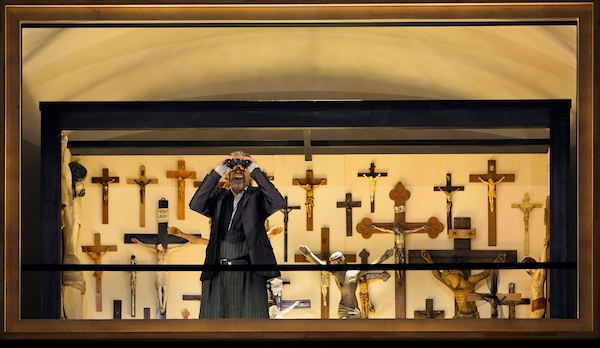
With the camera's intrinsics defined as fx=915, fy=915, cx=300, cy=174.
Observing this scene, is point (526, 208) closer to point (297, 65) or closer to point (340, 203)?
point (340, 203)

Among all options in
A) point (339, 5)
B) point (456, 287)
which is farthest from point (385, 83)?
point (339, 5)

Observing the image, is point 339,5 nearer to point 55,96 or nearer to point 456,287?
point 55,96

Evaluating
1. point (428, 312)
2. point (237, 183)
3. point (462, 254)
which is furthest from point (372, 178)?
point (237, 183)

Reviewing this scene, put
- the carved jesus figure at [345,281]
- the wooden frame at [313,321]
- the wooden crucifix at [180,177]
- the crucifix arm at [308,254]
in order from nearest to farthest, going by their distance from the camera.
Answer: the wooden frame at [313,321] → the carved jesus figure at [345,281] → the crucifix arm at [308,254] → the wooden crucifix at [180,177]

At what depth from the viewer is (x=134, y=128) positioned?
5.65 meters

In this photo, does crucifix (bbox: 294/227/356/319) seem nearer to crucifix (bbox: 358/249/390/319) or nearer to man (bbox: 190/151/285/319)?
crucifix (bbox: 358/249/390/319)

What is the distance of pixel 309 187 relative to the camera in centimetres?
645

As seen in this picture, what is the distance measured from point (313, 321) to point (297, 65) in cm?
201

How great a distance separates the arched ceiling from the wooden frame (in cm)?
91

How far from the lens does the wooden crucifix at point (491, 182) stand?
21.1 feet

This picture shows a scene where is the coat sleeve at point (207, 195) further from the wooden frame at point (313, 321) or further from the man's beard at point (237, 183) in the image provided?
the wooden frame at point (313, 321)

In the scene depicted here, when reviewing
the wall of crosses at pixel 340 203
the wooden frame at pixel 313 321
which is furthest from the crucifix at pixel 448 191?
the wooden frame at pixel 313 321

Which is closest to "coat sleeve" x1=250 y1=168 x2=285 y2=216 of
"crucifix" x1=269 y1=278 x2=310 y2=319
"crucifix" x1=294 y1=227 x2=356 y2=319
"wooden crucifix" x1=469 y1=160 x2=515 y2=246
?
"crucifix" x1=269 y1=278 x2=310 y2=319

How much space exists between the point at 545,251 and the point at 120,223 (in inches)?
115
